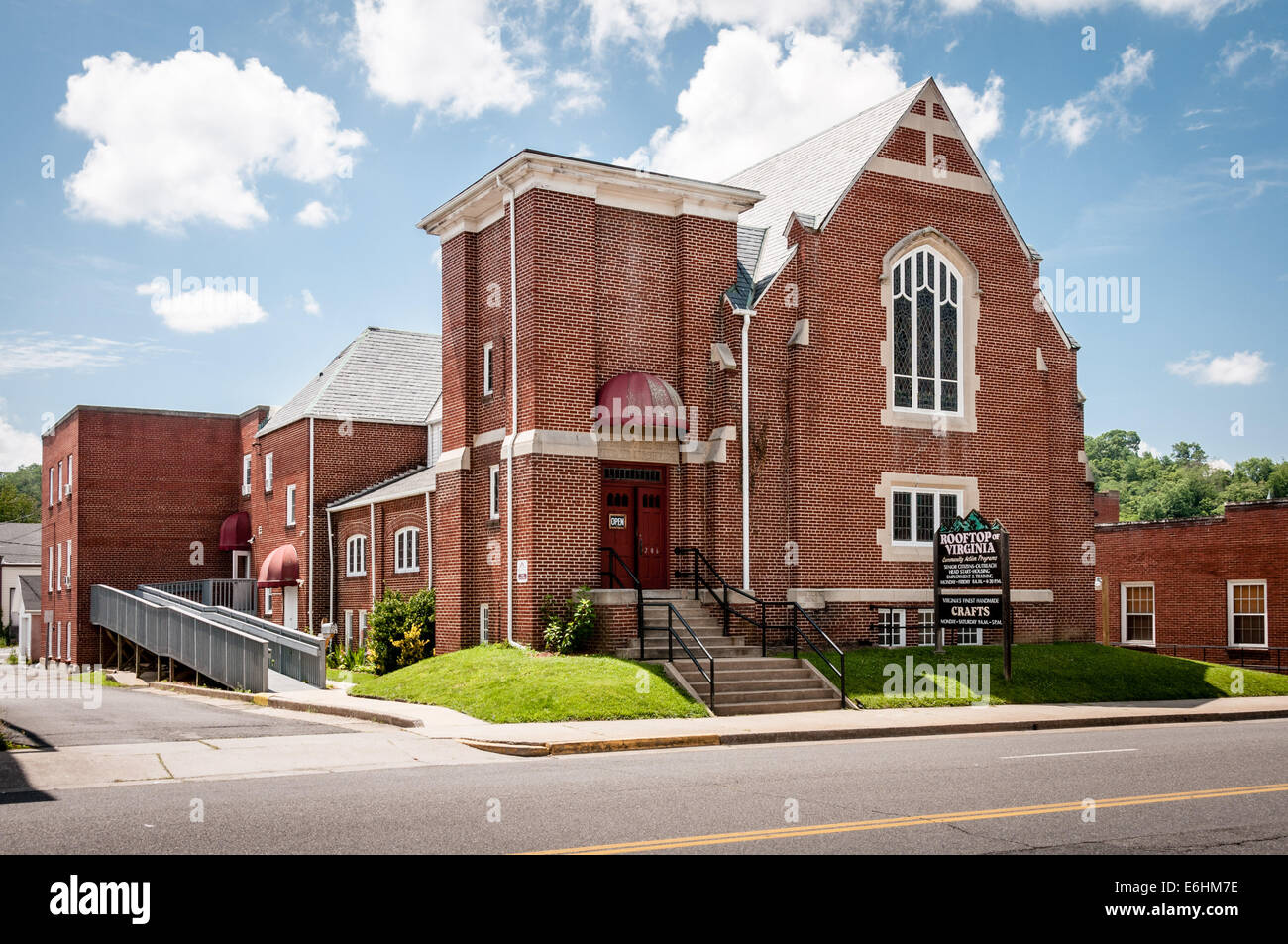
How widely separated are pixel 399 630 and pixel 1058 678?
14.5 m

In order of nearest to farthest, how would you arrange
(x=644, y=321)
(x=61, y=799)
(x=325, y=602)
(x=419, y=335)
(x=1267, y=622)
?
1. (x=61, y=799)
2. (x=644, y=321)
3. (x=1267, y=622)
4. (x=325, y=602)
5. (x=419, y=335)

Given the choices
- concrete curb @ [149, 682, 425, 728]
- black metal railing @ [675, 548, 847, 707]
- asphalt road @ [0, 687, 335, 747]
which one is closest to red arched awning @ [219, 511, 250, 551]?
concrete curb @ [149, 682, 425, 728]

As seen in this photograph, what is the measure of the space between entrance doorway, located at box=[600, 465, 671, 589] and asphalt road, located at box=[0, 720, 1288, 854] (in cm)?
1000

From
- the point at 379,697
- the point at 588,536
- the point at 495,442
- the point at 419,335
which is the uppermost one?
the point at 419,335

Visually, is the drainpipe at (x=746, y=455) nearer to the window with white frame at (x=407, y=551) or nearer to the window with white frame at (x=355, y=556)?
the window with white frame at (x=407, y=551)

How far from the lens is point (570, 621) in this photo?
23078 mm

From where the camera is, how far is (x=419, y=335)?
4559cm

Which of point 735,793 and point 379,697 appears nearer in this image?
point 735,793

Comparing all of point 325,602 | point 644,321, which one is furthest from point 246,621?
point 644,321

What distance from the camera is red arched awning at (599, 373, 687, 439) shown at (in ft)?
78.5

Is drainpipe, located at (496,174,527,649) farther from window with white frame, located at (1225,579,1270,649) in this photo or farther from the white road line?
window with white frame, located at (1225,579,1270,649)
